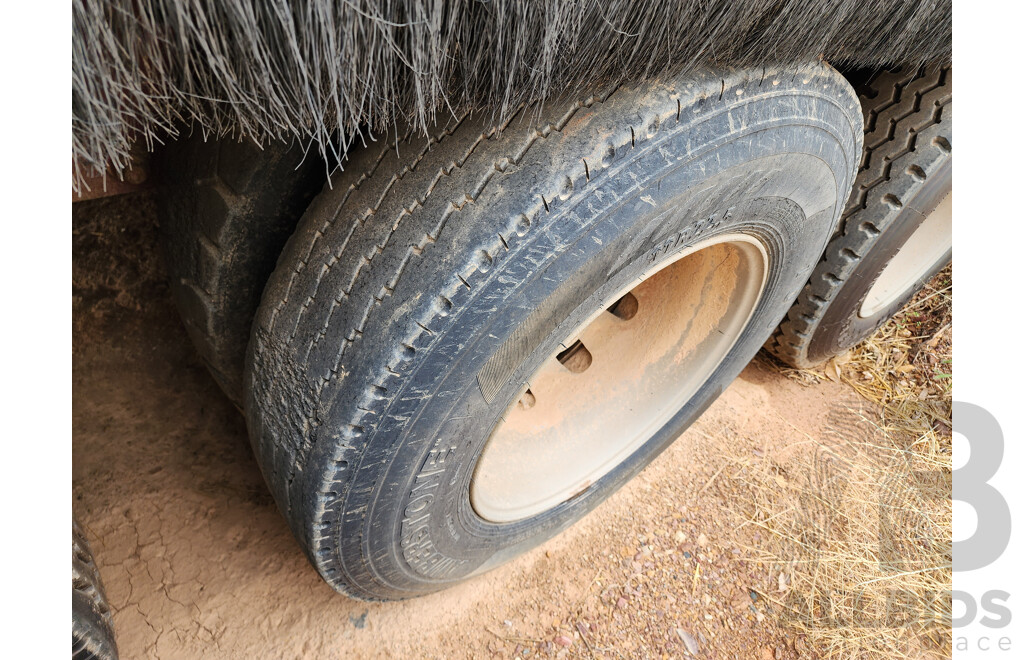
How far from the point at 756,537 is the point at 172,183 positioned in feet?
5.63

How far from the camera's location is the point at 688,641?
1608 millimetres

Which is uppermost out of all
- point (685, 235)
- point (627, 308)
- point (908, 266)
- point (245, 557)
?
point (685, 235)

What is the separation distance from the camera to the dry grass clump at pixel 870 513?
1.70 metres

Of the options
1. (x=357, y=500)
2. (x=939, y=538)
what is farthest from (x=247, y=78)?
(x=939, y=538)

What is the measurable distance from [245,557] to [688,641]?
1.10m

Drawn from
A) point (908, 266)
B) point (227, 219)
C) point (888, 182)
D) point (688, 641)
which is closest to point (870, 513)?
point (688, 641)

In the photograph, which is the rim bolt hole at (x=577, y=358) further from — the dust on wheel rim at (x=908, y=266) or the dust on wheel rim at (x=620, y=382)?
the dust on wheel rim at (x=908, y=266)

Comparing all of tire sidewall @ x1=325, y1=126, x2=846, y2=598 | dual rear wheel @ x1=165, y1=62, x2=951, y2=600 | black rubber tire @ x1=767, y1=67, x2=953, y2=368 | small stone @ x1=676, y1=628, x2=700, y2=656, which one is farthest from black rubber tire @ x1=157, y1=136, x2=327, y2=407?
black rubber tire @ x1=767, y1=67, x2=953, y2=368

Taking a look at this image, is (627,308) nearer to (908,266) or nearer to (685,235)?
(685,235)

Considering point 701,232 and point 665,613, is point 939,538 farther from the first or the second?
point 701,232

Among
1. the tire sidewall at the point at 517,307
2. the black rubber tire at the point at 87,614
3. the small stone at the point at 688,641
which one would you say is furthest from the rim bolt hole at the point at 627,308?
the black rubber tire at the point at 87,614

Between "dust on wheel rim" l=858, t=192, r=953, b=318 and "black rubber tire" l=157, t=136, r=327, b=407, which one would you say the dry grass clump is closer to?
"dust on wheel rim" l=858, t=192, r=953, b=318

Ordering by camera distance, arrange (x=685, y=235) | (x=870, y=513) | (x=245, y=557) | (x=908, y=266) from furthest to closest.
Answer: (x=908, y=266), (x=870, y=513), (x=245, y=557), (x=685, y=235)

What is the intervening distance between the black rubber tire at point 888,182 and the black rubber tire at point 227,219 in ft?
4.69
